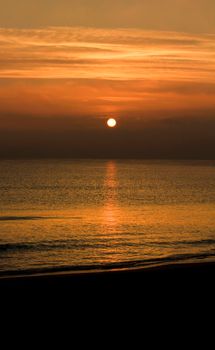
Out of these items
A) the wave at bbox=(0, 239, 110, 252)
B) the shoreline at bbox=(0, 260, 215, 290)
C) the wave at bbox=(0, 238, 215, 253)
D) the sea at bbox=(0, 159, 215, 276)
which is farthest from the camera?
the wave at bbox=(0, 238, 215, 253)

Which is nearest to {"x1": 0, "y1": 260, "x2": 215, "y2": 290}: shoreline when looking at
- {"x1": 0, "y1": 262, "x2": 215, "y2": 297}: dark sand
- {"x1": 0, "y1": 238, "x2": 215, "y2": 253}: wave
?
{"x1": 0, "y1": 262, "x2": 215, "y2": 297}: dark sand

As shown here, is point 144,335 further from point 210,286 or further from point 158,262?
point 158,262

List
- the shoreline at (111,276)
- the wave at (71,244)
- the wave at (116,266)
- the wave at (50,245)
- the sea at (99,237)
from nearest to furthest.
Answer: the shoreline at (111,276) → the wave at (116,266) → the sea at (99,237) → the wave at (50,245) → the wave at (71,244)

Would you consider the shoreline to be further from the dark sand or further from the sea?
the sea

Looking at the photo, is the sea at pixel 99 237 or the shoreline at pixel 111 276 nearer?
the shoreline at pixel 111 276

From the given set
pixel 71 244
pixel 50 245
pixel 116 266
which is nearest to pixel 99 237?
pixel 71 244

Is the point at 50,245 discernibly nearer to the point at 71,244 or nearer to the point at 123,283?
the point at 71,244

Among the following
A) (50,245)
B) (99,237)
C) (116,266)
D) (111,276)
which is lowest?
(111,276)

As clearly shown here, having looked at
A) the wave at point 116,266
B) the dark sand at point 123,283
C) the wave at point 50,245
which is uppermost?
the wave at point 50,245

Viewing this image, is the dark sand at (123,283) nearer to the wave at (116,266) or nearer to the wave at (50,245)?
the wave at (116,266)

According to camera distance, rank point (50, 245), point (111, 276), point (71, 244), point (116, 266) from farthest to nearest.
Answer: point (71, 244) → point (50, 245) → point (116, 266) → point (111, 276)

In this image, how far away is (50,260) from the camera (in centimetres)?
2409

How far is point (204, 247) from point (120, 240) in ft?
17.0

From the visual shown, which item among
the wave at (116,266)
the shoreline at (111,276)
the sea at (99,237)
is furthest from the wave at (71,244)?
the shoreline at (111,276)
